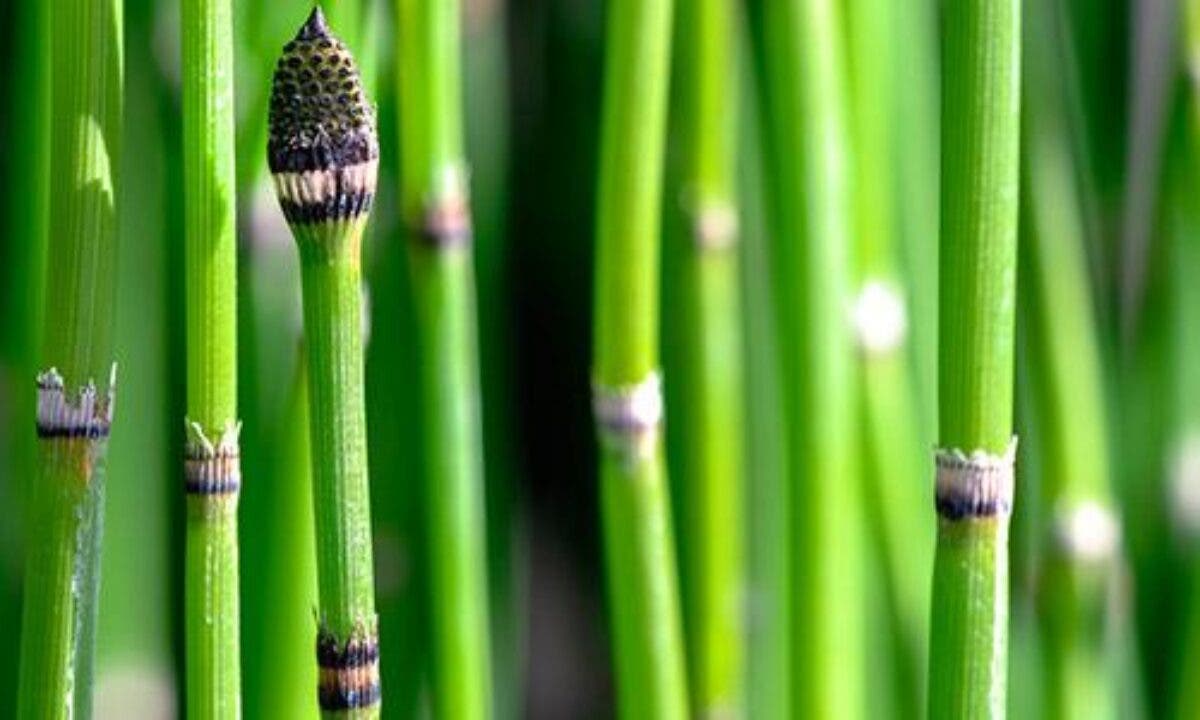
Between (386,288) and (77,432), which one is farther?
(386,288)

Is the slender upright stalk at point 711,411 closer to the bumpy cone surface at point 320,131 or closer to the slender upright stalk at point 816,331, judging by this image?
the slender upright stalk at point 816,331

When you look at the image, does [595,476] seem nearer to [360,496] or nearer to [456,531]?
[456,531]

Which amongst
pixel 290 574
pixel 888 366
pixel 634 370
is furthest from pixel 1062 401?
pixel 290 574

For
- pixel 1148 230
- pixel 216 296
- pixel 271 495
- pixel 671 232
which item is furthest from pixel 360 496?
pixel 1148 230

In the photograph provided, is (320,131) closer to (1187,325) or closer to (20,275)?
(20,275)

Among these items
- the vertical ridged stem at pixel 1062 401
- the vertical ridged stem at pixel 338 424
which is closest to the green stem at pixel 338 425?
the vertical ridged stem at pixel 338 424

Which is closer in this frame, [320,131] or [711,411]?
[320,131]
